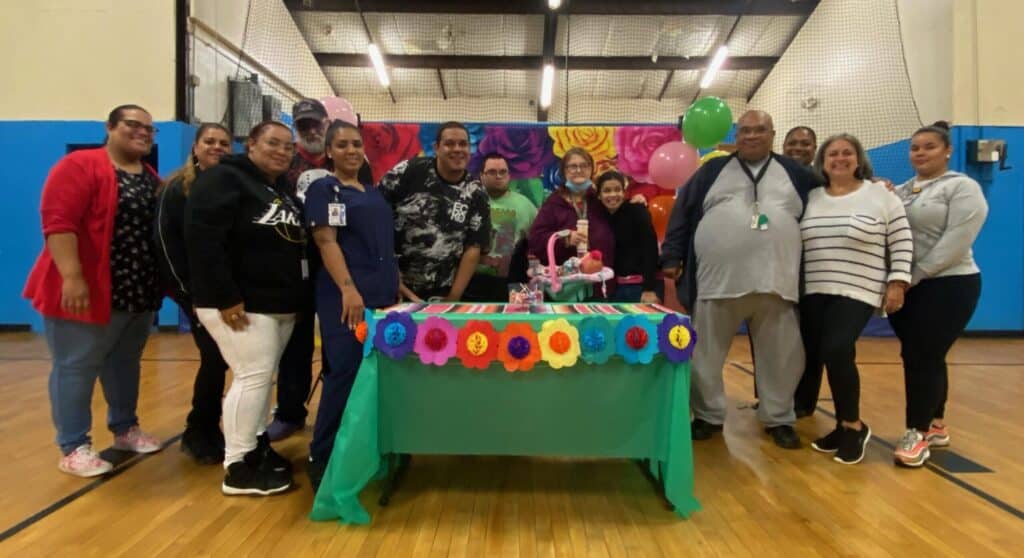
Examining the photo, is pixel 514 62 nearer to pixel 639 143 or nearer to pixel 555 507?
pixel 639 143

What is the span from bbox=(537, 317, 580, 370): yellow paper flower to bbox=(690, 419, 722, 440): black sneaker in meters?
1.19

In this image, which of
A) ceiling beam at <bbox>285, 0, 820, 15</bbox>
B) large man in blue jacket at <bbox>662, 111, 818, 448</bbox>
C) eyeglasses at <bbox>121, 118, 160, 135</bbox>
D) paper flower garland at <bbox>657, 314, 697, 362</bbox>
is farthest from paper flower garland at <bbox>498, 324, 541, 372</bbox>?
ceiling beam at <bbox>285, 0, 820, 15</bbox>

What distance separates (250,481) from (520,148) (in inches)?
151

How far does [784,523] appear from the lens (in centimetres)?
182

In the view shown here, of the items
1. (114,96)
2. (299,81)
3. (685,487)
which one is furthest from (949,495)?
(299,81)

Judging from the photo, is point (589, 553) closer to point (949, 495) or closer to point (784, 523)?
point (784, 523)

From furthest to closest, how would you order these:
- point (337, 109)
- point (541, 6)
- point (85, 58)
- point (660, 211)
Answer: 1. point (541, 6)
2. point (85, 58)
3. point (660, 211)
4. point (337, 109)

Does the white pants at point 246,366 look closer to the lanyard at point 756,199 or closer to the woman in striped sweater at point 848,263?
the lanyard at point 756,199

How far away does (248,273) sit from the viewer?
190 cm

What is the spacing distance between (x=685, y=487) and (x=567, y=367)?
0.51 metres

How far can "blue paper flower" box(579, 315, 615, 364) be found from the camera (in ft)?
5.75

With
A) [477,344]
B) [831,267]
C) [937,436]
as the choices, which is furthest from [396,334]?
[937,436]

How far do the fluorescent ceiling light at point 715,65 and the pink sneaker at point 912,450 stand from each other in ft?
25.2

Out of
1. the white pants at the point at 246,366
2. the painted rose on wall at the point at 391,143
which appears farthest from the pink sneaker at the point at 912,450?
the painted rose on wall at the point at 391,143
